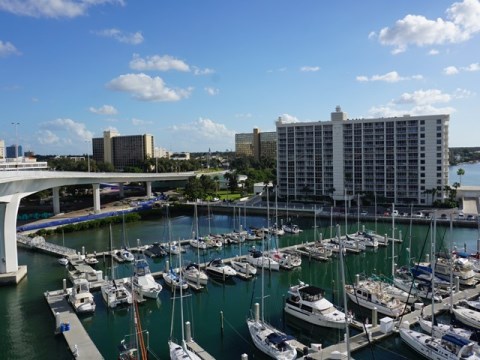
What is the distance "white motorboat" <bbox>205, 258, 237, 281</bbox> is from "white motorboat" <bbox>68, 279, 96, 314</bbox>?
10.9m

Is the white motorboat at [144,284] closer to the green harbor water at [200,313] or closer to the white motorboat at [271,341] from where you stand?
the green harbor water at [200,313]

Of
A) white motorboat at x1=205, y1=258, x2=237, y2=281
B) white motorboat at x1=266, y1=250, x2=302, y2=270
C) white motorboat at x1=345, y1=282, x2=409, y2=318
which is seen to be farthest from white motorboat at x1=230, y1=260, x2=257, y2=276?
white motorboat at x1=345, y1=282, x2=409, y2=318

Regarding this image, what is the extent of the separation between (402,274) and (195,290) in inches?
663

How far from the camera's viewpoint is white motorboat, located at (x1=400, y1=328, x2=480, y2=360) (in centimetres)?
2138

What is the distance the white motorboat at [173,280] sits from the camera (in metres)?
34.5

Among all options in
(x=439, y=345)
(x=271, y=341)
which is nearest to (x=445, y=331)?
(x=439, y=345)

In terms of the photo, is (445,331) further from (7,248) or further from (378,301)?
(7,248)

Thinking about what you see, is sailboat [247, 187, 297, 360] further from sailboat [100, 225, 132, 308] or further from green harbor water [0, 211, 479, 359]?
sailboat [100, 225, 132, 308]

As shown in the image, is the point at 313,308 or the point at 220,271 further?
the point at 220,271

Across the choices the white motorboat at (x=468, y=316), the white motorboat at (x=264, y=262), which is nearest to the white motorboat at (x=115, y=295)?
the white motorboat at (x=264, y=262)

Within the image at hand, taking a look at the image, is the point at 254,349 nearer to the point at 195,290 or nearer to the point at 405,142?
the point at 195,290

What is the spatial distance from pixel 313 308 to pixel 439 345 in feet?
25.2

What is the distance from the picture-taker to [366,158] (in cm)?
8119

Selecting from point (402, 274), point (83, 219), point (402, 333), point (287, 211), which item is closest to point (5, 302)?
point (402, 333)
